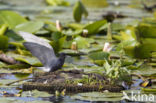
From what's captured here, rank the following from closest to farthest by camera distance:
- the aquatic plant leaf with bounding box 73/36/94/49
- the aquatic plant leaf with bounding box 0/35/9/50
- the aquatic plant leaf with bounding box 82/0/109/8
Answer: the aquatic plant leaf with bounding box 0/35/9/50
the aquatic plant leaf with bounding box 73/36/94/49
the aquatic plant leaf with bounding box 82/0/109/8

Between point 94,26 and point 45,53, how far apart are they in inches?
68.6

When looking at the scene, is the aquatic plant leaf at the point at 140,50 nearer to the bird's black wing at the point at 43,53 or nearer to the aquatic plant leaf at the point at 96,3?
the bird's black wing at the point at 43,53

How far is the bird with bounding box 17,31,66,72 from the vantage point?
3098 millimetres

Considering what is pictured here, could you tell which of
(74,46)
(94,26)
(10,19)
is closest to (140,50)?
(74,46)

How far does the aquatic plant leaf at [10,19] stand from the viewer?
15.6ft

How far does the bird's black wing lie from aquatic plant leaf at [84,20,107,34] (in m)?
1.62

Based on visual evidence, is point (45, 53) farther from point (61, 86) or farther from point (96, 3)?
point (96, 3)

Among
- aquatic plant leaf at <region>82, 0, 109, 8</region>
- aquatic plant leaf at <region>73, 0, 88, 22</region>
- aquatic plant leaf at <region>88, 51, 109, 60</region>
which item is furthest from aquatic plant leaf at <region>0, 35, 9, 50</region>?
aquatic plant leaf at <region>82, 0, 109, 8</region>

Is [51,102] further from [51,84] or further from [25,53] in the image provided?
[25,53]

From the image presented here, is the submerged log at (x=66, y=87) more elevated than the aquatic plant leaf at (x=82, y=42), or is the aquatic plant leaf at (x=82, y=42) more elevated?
the aquatic plant leaf at (x=82, y=42)

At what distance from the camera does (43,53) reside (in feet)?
10.5

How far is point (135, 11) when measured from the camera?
8.12 meters

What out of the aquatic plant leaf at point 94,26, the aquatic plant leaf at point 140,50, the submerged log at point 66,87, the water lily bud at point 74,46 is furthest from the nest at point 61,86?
the aquatic plant leaf at point 94,26

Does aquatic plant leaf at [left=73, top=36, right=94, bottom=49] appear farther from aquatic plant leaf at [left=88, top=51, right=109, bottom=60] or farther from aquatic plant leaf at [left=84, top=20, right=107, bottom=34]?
aquatic plant leaf at [left=88, top=51, right=109, bottom=60]
